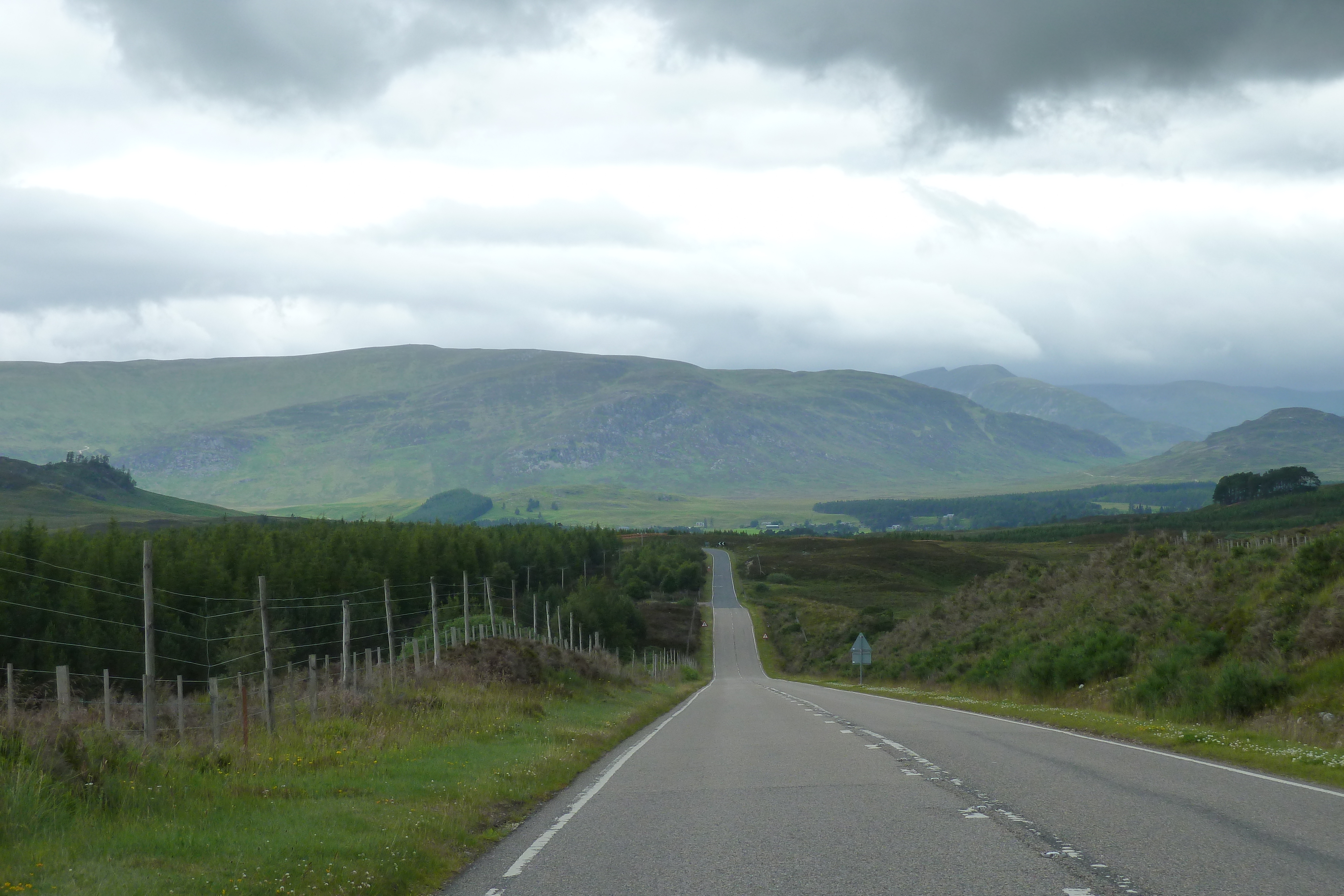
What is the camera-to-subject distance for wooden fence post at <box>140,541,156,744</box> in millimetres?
15711

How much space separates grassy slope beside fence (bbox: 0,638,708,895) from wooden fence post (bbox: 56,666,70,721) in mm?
1555

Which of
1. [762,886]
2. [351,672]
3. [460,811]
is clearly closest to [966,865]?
[762,886]

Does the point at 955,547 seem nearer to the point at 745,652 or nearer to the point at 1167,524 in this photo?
the point at 1167,524

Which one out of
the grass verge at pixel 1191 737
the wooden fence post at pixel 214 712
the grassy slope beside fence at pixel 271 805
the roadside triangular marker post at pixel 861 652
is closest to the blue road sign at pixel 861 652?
the roadside triangular marker post at pixel 861 652

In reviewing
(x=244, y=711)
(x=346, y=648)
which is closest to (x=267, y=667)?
(x=244, y=711)

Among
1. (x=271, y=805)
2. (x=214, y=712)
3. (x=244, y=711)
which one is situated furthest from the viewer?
(x=214, y=712)

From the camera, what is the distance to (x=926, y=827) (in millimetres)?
11023

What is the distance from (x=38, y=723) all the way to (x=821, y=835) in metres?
9.11

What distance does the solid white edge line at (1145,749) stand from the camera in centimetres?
1366

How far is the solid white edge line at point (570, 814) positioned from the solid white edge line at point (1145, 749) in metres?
8.40

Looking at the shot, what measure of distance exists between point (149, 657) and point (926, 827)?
429 inches

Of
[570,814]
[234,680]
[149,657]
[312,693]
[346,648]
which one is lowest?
[234,680]

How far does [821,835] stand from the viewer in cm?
1086

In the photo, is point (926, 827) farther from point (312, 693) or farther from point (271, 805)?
point (312, 693)
